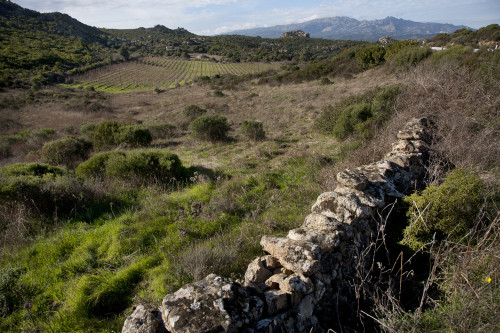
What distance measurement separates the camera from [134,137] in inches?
451

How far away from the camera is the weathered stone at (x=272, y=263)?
2758 millimetres

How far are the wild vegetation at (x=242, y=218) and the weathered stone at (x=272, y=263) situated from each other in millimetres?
Answer: 474

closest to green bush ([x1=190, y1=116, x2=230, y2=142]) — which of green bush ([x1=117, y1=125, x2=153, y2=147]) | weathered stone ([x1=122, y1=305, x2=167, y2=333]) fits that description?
green bush ([x1=117, y1=125, x2=153, y2=147])

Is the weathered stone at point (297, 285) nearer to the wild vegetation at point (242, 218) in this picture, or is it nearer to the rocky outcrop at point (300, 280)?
the rocky outcrop at point (300, 280)

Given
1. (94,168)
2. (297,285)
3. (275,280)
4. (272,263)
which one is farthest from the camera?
(94,168)

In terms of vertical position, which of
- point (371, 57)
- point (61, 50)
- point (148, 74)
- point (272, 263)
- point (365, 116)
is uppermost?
point (61, 50)

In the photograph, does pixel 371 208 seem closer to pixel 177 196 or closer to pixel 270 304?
pixel 270 304

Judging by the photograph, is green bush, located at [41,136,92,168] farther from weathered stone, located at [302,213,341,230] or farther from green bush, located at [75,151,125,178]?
weathered stone, located at [302,213,341,230]

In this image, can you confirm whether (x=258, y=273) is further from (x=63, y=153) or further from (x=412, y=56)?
(x=412, y=56)

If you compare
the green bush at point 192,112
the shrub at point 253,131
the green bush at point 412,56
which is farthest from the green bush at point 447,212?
the green bush at point 412,56

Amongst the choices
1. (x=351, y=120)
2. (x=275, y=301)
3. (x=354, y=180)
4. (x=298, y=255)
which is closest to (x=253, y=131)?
(x=351, y=120)

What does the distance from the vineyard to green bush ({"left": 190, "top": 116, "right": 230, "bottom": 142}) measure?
3439 centimetres

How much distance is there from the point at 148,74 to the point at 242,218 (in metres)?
60.1

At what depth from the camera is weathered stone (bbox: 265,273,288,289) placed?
243 centimetres
